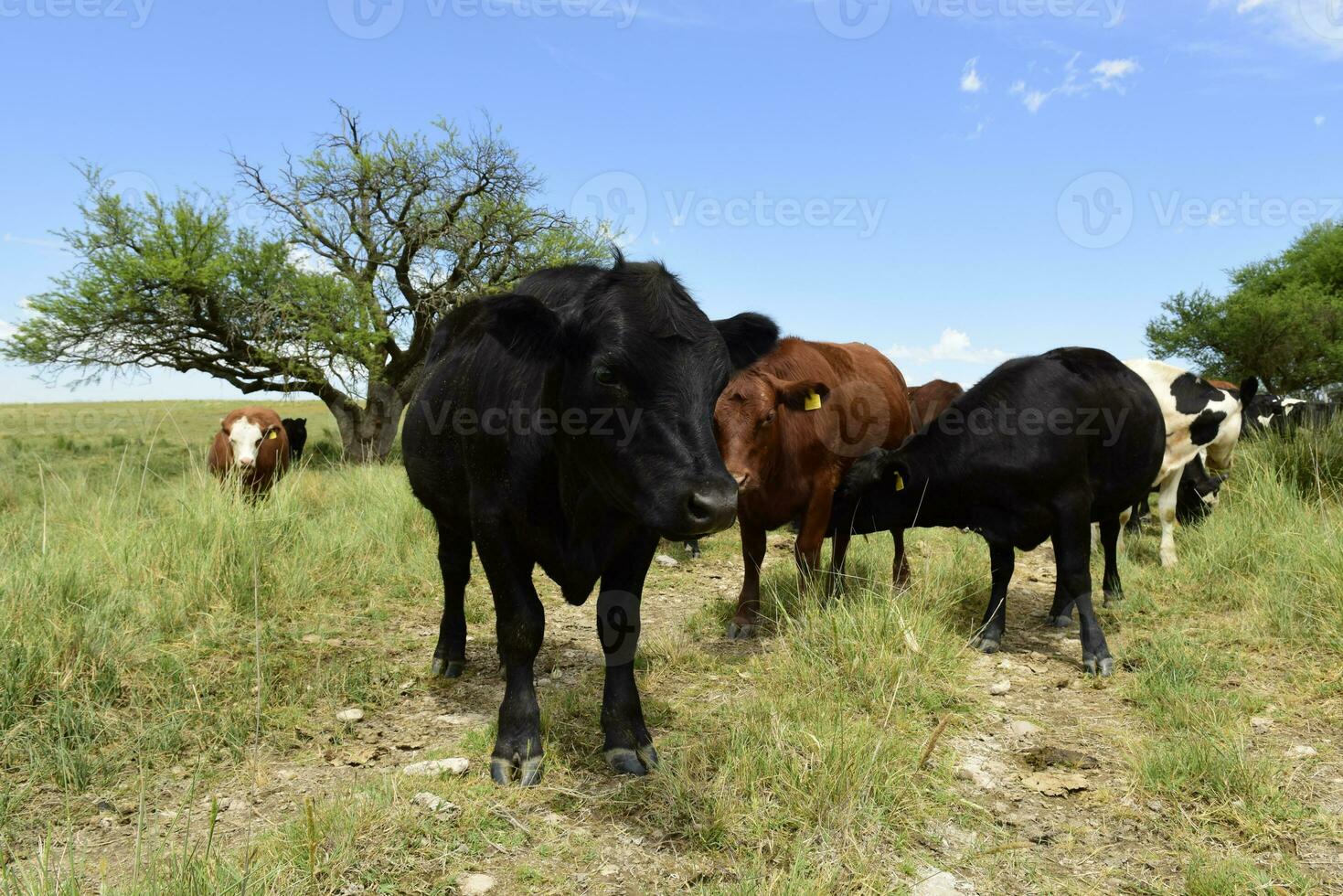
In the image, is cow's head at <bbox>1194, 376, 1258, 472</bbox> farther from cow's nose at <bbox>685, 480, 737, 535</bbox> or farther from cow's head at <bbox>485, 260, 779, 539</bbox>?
cow's nose at <bbox>685, 480, 737, 535</bbox>

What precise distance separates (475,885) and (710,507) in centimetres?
150

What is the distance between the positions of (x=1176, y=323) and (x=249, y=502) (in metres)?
32.4

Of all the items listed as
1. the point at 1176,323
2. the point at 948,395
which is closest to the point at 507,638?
the point at 948,395

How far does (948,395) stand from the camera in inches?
417

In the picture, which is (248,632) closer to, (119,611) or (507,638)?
(119,611)

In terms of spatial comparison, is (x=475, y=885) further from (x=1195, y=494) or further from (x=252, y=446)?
(x=1195, y=494)

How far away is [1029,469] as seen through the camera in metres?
5.41

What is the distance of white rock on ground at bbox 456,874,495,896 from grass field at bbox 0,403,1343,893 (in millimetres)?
34

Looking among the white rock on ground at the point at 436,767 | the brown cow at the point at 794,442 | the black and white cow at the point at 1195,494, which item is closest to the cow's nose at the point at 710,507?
the white rock on ground at the point at 436,767

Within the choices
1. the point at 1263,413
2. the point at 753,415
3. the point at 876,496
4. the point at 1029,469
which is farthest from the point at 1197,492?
the point at 753,415

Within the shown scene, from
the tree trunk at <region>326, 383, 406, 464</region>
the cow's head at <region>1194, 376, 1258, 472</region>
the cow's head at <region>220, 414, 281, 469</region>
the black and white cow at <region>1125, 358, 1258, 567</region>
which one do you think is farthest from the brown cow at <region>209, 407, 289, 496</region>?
the tree trunk at <region>326, 383, 406, 464</region>

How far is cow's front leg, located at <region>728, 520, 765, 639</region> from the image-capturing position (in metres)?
5.77

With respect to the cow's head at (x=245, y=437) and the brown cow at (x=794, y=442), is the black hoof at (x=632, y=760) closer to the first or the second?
the brown cow at (x=794, y=442)

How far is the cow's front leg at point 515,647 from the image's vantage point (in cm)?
349
